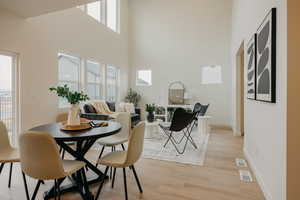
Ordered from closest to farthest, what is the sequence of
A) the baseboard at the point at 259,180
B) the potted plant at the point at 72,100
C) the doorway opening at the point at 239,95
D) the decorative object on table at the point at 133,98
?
the baseboard at the point at 259,180 < the potted plant at the point at 72,100 < the doorway opening at the point at 239,95 < the decorative object on table at the point at 133,98

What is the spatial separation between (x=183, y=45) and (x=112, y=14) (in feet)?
9.71

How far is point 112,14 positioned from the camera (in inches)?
276

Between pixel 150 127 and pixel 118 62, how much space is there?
Result: 3.46m

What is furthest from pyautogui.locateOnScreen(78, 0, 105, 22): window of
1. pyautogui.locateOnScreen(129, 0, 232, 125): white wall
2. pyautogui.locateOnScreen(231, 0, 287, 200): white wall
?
pyautogui.locateOnScreen(231, 0, 287, 200): white wall

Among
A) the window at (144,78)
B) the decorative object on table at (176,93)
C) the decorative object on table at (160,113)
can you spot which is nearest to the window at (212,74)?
the decorative object on table at (176,93)

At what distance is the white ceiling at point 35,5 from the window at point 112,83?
3539 mm

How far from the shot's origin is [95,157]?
3.35m

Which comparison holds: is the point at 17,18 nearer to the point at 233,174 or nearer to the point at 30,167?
the point at 30,167

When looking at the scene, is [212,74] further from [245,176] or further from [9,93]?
[9,93]

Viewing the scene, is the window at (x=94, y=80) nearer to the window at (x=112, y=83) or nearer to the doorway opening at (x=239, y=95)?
the window at (x=112, y=83)

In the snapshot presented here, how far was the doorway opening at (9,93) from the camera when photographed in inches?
134

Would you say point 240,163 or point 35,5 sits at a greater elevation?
point 35,5

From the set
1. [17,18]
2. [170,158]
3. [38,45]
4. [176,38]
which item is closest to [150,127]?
[170,158]

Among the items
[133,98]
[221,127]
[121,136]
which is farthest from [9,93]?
[221,127]
